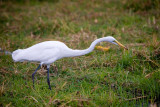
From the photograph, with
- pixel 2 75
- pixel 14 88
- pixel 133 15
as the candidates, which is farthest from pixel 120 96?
pixel 133 15

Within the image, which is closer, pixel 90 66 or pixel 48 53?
pixel 48 53

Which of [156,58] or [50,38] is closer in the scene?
[156,58]

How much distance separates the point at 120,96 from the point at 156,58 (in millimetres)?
1691

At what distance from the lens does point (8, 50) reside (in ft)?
20.3

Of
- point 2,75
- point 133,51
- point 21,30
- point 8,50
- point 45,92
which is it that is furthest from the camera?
point 21,30

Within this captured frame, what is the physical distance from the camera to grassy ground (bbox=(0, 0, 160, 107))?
153 inches

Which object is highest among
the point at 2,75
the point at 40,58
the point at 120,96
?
the point at 40,58

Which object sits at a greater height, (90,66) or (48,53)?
(48,53)

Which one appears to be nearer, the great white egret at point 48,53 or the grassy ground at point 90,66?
the grassy ground at point 90,66

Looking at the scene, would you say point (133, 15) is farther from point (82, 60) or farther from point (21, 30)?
point (21, 30)

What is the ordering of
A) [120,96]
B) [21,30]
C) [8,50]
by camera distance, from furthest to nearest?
[21,30] → [8,50] → [120,96]

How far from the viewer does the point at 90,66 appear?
5.27 meters

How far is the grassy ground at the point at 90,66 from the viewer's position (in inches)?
153

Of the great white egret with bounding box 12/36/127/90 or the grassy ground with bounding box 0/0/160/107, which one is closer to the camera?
the grassy ground with bounding box 0/0/160/107
